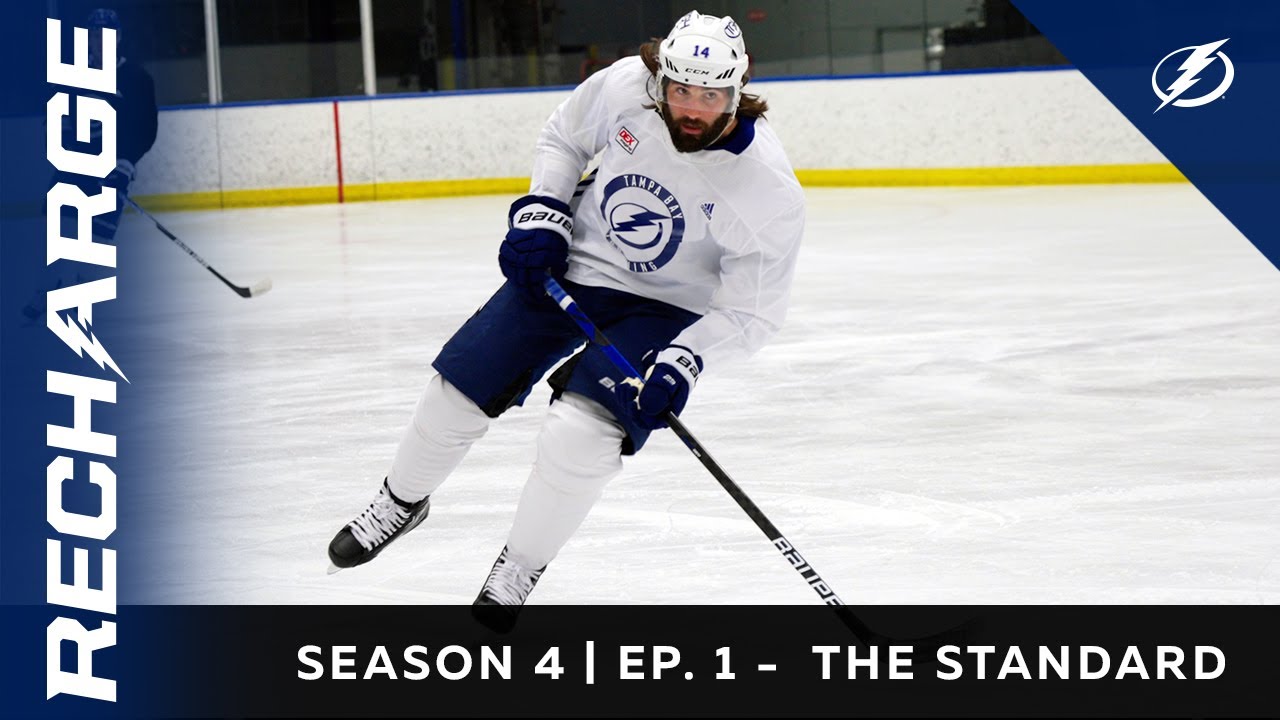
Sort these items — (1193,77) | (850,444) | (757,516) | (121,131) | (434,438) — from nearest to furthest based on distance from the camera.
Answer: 1. (757,516)
2. (434,438)
3. (850,444)
4. (121,131)
5. (1193,77)

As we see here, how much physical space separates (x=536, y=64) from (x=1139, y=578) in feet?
30.4

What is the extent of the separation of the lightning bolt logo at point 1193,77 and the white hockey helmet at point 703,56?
7.53 metres

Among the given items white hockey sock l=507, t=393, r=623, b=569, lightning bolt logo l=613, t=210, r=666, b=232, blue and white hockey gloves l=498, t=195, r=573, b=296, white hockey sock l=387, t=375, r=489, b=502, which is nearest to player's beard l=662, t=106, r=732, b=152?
lightning bolt logo l=613, t=210, r=666, b=232

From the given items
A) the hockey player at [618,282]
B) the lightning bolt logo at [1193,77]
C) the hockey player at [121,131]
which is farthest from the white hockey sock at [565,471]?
the lightning bolt logo at [1193,77]

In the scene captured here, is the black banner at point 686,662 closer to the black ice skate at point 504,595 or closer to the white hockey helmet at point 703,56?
the black ice skate at point 504,595

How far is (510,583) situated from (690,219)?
1.96 ft

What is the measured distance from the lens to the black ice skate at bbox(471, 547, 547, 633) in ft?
8.35

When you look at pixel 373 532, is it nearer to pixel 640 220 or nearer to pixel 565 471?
pixel 565 471

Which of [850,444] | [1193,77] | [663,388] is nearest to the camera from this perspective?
[663,388]

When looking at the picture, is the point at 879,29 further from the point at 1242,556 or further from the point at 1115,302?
the point at 1242,556

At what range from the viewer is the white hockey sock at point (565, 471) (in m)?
2.51

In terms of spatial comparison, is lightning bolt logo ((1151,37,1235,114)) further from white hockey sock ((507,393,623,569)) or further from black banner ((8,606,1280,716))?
white hockey sock ((507,393,623,569))

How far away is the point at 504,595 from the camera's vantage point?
2.57 m

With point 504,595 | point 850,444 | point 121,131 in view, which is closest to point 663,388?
point 504,595
